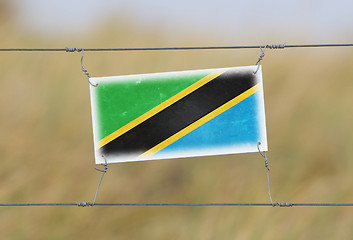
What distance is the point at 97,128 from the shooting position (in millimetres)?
2031

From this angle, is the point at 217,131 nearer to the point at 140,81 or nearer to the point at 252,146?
the point at 252,146

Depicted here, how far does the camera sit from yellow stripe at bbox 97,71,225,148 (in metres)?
2.03

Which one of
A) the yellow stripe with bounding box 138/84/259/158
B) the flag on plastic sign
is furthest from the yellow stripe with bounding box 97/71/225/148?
the yellow stripe with bounding box 138/84/259/158

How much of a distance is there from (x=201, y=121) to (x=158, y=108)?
0.61 feet

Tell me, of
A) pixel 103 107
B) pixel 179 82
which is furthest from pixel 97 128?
pixel 179 82

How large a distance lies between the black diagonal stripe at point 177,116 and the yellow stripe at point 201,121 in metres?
0.01

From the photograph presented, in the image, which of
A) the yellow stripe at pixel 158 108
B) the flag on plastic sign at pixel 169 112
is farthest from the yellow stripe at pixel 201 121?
the yellow stripe at pixel 158 108

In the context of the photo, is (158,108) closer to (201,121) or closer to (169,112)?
(169,112)

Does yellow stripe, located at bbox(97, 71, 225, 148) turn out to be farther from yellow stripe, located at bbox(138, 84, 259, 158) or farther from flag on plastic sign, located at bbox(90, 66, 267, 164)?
yellow stripe, located at bbox(138, 84, 259, 158)

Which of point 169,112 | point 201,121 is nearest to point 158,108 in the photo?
point 169,112

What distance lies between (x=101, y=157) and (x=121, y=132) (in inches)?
5.2

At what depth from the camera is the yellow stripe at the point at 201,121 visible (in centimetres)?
202

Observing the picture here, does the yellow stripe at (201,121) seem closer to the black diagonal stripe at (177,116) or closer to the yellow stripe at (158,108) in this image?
the black diagonal stripe at (177,116)

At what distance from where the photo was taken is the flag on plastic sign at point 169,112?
2.02 meters
